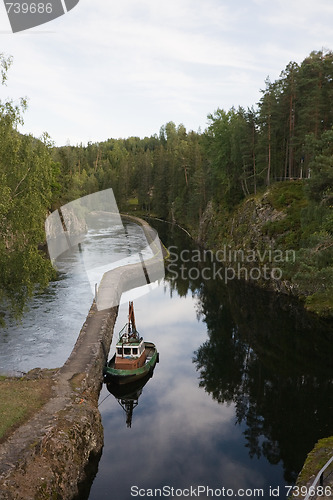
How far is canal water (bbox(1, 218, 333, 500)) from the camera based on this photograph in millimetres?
21562

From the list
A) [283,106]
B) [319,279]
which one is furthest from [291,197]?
[319,279]

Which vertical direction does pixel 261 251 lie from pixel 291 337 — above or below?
above

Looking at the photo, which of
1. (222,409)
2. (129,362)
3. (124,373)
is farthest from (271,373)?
(124,373)

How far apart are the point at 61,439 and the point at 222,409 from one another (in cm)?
1314

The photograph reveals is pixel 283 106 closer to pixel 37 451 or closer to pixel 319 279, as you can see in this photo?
pixel 319 279

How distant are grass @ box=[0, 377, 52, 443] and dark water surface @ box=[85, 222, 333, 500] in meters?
5.00

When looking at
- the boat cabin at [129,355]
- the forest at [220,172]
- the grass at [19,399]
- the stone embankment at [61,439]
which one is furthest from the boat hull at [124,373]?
the forest at [220,172]

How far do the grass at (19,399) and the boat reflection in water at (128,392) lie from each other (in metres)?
6.33

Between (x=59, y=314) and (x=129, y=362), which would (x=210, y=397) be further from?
(x=59, y=314)

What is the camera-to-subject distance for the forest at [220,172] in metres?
26.4

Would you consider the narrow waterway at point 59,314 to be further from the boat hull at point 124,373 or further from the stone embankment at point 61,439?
the boat hull at point 124,373

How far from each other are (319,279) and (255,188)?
126 ft

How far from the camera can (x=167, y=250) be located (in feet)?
273

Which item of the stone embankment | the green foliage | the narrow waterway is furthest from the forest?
the stone embankment
